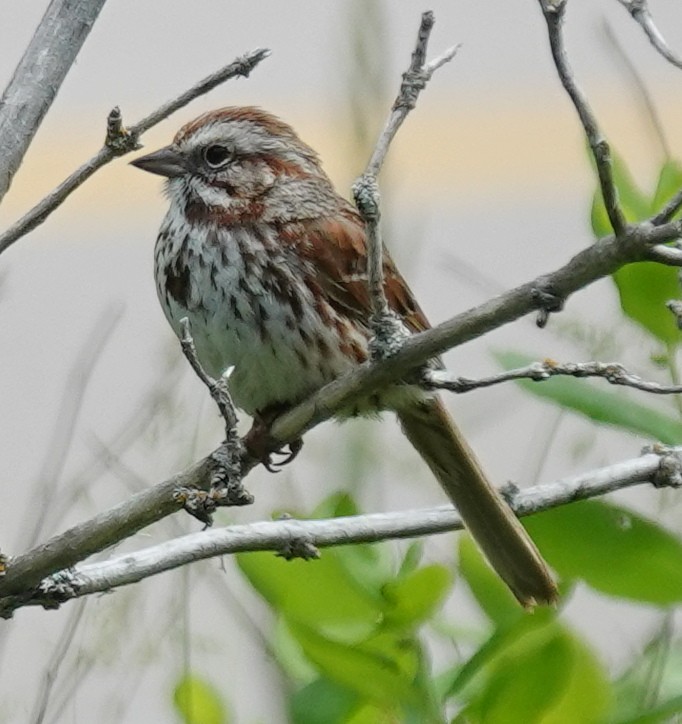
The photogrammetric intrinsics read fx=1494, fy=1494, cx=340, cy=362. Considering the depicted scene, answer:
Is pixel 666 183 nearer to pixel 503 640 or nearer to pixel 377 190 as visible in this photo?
pixel 377 190

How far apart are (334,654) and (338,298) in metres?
1.07

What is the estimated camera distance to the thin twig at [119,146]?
168 centimetres

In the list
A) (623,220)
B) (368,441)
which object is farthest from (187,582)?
(623,220)

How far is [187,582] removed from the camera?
2.32 metres

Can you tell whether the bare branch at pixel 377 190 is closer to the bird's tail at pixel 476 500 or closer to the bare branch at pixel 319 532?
the bare branch at pixel 319 532

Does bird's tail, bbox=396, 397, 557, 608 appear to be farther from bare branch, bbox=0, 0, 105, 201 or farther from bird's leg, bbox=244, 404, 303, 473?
bare branch, bbox=0, 0, 105, 201

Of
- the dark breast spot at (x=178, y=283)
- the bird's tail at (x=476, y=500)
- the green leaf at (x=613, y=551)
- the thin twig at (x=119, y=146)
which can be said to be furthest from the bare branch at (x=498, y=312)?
the dark breast spot at (x=178, y=283)

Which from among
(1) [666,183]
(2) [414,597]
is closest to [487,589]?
(2) [414,597]

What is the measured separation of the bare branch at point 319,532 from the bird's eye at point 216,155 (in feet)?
3.35

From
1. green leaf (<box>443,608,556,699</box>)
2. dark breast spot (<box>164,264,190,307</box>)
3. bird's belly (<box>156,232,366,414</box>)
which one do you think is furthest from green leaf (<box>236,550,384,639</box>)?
→ dark breast spot (<box>164,264,190,307</box>)

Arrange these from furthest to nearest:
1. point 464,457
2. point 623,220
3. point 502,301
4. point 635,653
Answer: point 464,457
point 635,653
point 502,301
point 623,220

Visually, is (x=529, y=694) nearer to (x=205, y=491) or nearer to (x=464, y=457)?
(x=205, y=491)

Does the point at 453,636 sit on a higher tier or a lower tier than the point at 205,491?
lower

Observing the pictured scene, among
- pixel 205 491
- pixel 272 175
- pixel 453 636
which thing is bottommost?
pixel 453 636
